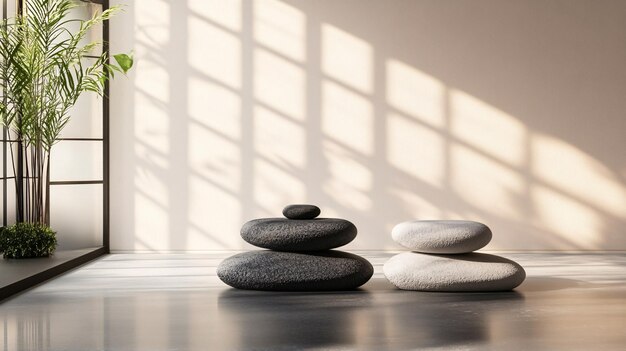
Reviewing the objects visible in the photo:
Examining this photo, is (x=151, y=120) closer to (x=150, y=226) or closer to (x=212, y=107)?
(x=212, y=107)

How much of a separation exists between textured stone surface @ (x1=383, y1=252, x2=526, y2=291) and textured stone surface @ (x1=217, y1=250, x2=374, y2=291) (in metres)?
0.25

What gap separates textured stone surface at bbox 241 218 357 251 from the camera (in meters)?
4.84

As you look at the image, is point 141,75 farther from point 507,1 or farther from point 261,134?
point 507,1

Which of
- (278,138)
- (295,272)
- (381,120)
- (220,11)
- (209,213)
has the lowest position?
(295,272)

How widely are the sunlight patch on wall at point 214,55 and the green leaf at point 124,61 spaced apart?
53 cm

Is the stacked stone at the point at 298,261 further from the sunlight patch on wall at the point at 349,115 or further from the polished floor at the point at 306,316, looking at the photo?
the sunlight patch on wall at the point at 349,115

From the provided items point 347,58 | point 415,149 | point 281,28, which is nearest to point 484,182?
point 415,149

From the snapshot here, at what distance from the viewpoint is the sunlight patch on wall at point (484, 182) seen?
725 centimetres

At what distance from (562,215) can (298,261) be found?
10.8 ft

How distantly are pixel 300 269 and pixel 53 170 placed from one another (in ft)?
9.99

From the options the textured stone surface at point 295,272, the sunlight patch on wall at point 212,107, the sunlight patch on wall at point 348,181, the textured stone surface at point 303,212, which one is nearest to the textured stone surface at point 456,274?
the textured stone surface at point 295,272

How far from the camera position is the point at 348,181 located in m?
7.27

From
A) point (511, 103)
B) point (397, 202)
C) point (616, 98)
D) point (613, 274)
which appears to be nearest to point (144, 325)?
point (613, 274)

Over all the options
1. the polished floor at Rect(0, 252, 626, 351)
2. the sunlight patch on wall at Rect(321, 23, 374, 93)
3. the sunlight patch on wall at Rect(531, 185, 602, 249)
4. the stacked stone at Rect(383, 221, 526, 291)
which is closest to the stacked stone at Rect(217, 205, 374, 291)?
the polished floor at Rect(0, 252, 626, 351)
